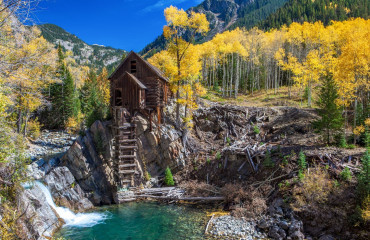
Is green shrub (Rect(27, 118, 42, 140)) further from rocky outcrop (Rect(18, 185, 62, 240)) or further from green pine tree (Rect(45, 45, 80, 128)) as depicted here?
rocky outcrop (Rect(18, 185, 62, 240))

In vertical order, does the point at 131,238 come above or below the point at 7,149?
below

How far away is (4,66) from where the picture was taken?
624cm

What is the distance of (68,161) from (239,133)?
59.5 feet

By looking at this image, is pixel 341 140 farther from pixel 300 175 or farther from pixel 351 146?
pixel 300 175

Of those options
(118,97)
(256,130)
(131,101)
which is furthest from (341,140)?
(118,97)

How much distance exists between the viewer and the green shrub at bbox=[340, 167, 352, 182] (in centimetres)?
1359

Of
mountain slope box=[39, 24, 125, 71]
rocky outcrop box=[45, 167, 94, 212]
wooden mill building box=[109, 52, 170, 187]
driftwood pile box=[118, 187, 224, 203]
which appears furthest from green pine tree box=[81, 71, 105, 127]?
mountain slope box=[39, 24, 125, 71]

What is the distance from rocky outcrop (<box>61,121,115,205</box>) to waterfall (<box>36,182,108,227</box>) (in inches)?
87.6

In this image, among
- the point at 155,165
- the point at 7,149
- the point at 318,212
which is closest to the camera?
the point at 7,149

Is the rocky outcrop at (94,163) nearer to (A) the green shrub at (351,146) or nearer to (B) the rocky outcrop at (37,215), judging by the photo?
(B) the rocky outcrop at (37,215)

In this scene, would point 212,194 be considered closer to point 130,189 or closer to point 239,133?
point 130,189

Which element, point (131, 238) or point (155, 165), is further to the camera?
point (155, 165)

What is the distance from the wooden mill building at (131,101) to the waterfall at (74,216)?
3.91 m

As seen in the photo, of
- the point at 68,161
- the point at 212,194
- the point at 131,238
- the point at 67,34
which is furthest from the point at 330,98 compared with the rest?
the point at 67,34
